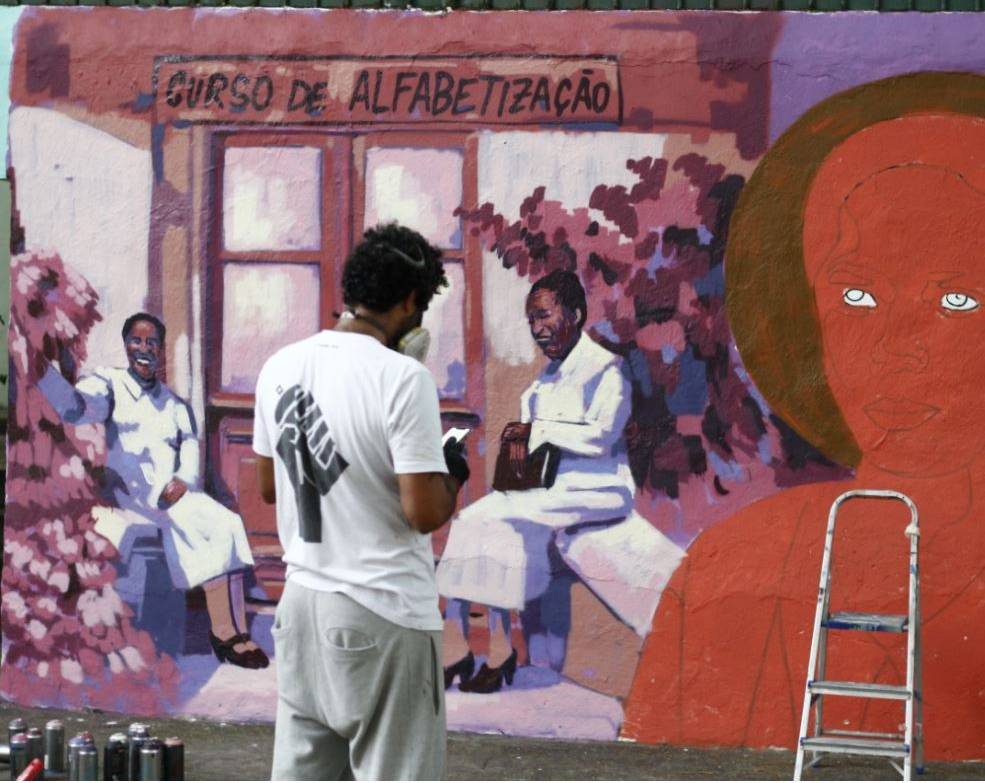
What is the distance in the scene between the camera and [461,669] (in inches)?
279

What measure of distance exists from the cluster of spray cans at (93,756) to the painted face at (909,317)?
3.24 metres

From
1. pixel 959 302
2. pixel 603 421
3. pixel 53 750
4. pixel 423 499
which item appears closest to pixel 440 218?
pixel 603 421

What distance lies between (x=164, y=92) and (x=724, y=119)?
8.53 feet

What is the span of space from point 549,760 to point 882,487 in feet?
6.16

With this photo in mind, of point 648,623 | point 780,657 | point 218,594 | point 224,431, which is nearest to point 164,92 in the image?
point 224,431

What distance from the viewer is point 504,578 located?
23.1ft

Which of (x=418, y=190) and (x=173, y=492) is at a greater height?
(x=418, y=190)

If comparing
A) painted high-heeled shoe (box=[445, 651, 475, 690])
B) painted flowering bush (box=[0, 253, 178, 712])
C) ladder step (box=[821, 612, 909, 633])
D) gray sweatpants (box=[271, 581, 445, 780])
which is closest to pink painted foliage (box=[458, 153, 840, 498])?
ladder step (box=[821, 612, 909, 633])

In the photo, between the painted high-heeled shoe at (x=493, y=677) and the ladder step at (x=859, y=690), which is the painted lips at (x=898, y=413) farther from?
the painted high-heeled shoe at (x=493, y=677)

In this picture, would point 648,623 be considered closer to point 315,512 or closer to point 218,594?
point 218,594

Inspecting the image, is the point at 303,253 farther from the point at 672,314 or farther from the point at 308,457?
the point at 308,457

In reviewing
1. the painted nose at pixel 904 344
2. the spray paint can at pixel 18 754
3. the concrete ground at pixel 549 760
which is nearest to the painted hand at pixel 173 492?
the concrete ground at pixel 549 760

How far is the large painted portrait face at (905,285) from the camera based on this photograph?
22.2ft

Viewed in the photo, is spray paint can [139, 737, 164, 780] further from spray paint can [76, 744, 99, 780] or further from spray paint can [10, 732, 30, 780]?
spray paint can [10, 732, 30, 780]
